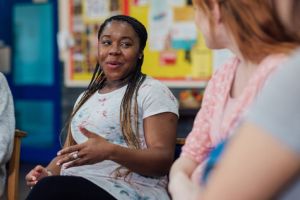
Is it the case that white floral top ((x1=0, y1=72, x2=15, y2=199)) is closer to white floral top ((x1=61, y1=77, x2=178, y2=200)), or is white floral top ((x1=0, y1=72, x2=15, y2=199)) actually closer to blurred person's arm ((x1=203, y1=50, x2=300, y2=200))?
white floral top ((x1=61, y1=77, x2=178, y2=200))

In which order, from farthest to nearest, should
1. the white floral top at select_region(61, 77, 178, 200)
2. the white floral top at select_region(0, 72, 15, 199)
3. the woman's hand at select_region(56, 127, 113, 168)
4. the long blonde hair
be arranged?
the white floral top at select_region(0, 72, 15, 199)
the white floral top at select_region(61, 77, 178, 200)
the woman's hand at select_region(56, 127, 113, 168)
the long blonde hair

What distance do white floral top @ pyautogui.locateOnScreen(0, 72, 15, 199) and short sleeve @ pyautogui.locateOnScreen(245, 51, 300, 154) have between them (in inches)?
67.9

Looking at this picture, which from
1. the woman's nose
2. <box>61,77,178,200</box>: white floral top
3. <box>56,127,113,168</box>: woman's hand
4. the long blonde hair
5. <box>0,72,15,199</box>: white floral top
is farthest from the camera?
<box>0,72,15,199</box>: white floral top

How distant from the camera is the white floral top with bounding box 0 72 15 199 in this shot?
86.2 inches

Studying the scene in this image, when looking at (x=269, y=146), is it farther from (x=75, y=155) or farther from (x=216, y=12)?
(x=75, y=155)

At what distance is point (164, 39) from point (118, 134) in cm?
261

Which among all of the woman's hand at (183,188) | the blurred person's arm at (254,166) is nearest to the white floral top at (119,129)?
the woman's hand at (183,188)

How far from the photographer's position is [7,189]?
2250 millimetres

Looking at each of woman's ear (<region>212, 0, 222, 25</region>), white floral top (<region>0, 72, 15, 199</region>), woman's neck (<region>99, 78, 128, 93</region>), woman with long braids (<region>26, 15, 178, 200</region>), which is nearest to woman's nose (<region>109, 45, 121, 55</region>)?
woman with long braids (<region>26, 15, 178, 200</region>)

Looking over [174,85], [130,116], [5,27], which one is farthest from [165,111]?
[5,27]

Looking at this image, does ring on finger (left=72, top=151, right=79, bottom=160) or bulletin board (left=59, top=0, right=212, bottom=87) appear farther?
bulletin board (left=59, top=0, right=212, bottom=87)

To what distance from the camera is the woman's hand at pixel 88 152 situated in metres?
1.57

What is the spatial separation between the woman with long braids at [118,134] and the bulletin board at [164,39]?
2.23m

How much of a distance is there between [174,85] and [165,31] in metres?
0.47
